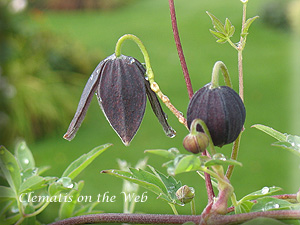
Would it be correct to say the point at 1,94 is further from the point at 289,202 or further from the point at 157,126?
the point at 289,202

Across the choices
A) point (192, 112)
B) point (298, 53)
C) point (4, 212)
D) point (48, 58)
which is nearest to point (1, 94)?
point (48, 58)

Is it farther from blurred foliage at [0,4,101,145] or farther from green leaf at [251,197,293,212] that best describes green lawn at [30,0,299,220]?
green leaf at [251,197,293,212]

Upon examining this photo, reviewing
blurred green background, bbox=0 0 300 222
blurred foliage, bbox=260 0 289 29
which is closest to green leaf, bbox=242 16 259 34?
blurred green background, bbox=0 0 300 222

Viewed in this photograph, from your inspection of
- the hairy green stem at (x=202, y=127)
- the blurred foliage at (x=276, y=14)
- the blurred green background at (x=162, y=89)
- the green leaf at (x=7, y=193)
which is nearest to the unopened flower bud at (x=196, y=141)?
the hairy green stem at (x=202, y=127)

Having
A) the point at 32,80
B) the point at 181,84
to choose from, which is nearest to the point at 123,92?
the point at 32,80

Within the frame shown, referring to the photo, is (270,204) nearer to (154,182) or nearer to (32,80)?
(154,182)

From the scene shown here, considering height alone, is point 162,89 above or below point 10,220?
below
